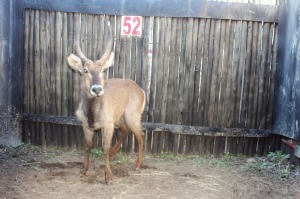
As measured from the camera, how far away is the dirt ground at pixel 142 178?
5.21 meters

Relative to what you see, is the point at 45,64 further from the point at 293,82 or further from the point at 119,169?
the point at 293,82

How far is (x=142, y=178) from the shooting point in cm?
595

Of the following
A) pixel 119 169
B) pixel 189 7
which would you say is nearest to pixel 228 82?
pixel 189 7

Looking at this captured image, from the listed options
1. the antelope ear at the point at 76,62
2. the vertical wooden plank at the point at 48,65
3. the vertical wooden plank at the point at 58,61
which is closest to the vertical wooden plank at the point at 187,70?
the antelope ear at the point at 76,62

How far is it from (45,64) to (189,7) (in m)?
3.22

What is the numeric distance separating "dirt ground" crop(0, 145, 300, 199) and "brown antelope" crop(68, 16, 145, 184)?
12.4 inches

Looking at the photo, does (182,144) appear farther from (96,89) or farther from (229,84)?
(96,89)

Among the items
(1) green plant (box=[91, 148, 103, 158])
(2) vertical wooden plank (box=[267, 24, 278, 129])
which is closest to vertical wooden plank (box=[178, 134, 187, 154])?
(1) green plant (box=[91, 148, 103, 158])

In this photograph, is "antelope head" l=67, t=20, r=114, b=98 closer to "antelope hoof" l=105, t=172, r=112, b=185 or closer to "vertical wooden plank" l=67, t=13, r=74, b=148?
"antelope hoof" l=105, t=172, r=112, b=185

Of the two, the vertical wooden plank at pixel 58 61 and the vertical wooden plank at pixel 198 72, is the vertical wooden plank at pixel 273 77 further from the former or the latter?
the vertical wooden plank at pixel 58 61

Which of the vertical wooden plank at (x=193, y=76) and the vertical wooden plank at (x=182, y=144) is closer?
the vertical wooden plank at (x=193, y=76)

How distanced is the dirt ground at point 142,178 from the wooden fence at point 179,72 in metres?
0.66

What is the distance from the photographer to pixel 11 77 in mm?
7070

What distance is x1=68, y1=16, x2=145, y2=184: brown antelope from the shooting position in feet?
18.7
